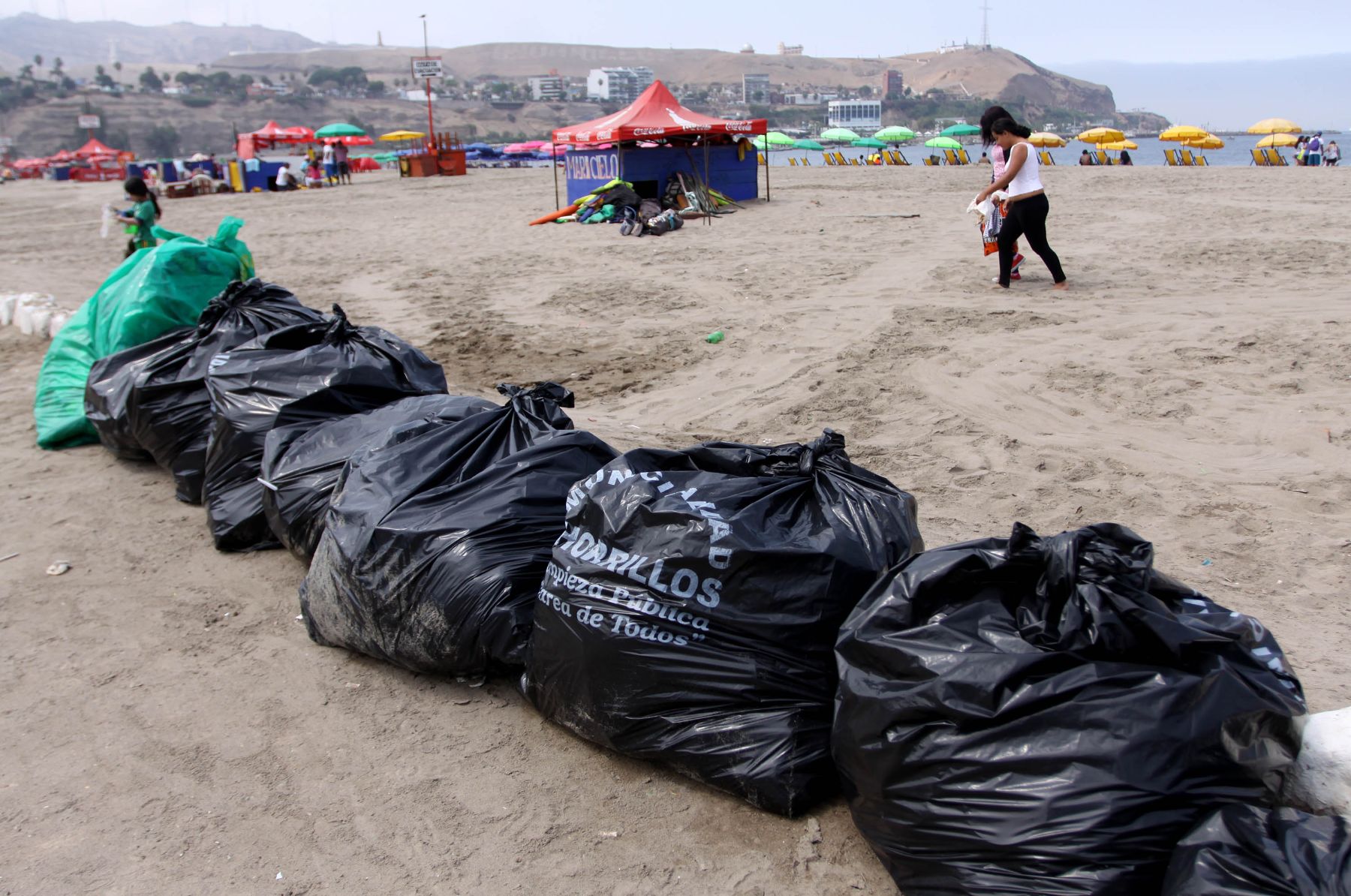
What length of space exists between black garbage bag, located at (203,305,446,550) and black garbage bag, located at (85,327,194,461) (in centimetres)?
63

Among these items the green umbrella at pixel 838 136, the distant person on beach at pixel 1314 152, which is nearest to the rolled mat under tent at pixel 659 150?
the distant person on beach at pixel 1314 152

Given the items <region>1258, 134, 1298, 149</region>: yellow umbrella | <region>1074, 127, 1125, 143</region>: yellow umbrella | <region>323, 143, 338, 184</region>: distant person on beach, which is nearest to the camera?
<region>323, 143, 338, 184</region>: distant person on beach

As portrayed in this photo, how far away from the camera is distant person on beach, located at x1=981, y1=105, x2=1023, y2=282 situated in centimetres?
624

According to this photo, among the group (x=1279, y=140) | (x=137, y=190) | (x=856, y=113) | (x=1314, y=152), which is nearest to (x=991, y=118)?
(x=137, y=190)

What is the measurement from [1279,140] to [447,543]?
33303mm

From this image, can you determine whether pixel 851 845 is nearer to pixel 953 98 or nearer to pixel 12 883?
pixel 12 883

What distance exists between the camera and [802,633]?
1.81m

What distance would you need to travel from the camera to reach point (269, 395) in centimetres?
320

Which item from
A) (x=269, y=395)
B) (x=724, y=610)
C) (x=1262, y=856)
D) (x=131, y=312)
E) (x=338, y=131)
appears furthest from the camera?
(x=338, y=131)

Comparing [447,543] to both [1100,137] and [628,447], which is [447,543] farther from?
[1100,137]

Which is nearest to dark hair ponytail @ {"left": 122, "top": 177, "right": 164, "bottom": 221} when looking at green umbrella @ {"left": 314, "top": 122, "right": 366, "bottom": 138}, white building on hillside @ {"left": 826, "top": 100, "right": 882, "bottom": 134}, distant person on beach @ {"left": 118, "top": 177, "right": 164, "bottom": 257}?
distant person on beach @ {"left": 118, "top": 177, "right": 164, "bottom": 257}

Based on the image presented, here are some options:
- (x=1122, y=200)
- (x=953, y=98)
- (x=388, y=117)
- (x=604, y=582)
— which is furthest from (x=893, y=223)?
(x=953, y=98)

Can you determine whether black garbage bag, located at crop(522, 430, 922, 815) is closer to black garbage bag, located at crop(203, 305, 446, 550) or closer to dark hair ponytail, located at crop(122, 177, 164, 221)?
black garbage bag, located at crop(203, 305, 446, 550)

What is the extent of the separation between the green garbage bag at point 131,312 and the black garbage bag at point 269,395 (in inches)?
42.7
